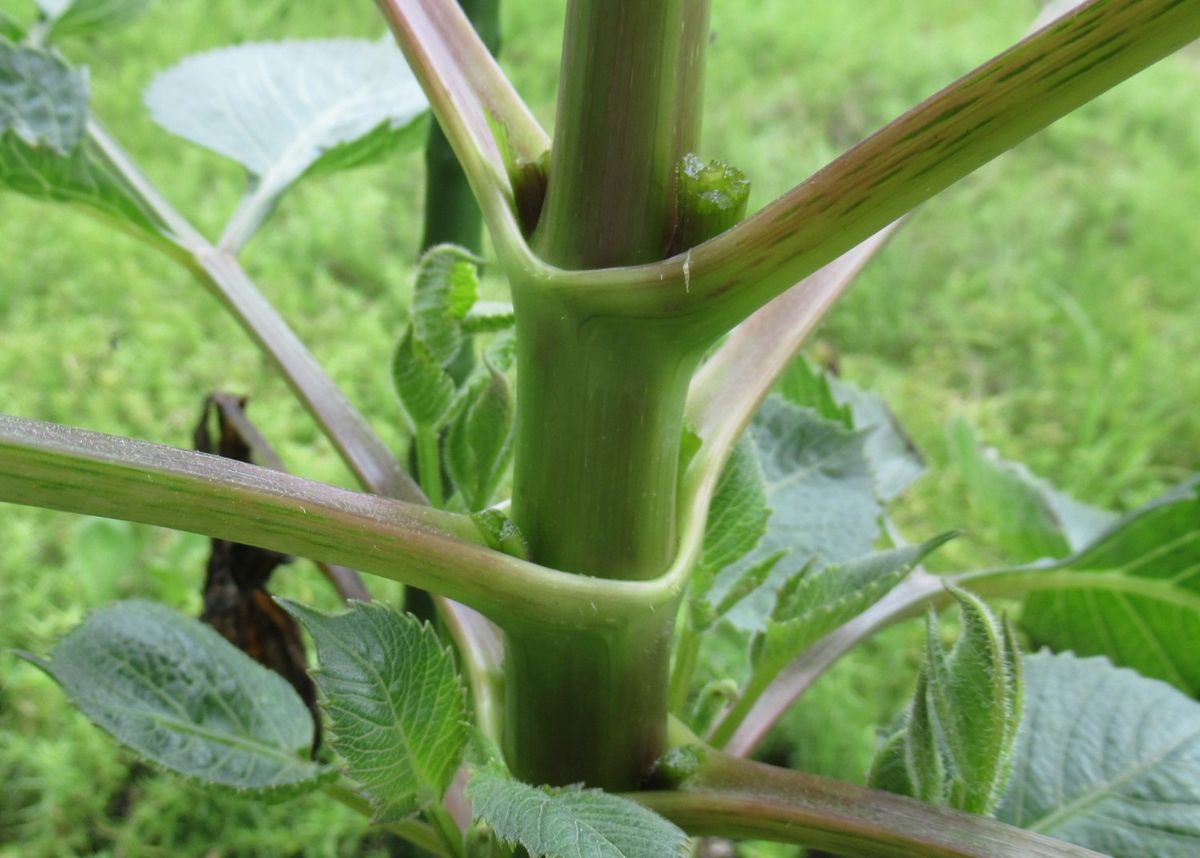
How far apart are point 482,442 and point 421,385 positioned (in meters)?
0.03

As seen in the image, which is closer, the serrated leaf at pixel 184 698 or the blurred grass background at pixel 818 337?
the serrated leaf at pixel 184 698

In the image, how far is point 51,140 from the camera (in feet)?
1.56

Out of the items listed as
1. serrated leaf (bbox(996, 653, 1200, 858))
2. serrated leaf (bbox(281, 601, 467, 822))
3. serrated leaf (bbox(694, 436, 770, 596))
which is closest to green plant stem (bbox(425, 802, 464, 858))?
serrated leaf (bbox(281, 601, 467, 822))

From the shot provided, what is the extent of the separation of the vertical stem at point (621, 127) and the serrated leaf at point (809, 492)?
226 mm

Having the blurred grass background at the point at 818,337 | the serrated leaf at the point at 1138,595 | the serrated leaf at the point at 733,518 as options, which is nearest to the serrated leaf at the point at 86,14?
the blurred grass background at the point at 818,337

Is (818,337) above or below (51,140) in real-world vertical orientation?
above

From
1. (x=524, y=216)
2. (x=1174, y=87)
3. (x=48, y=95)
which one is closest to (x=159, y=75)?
(x=48, y=95)

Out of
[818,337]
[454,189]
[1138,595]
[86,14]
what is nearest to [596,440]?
[454,189]

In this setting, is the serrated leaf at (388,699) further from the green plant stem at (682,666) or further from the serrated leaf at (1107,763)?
the serrated leaf at (1107,763)

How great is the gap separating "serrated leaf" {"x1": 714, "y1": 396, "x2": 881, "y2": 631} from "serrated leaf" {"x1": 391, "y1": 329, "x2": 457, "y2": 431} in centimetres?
17

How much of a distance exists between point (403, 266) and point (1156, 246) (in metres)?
0.89

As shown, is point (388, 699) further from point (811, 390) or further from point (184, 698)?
point (811, 390)

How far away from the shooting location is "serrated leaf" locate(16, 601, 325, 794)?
0.40 meters

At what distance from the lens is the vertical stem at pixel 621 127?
0.29m
